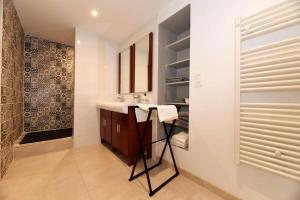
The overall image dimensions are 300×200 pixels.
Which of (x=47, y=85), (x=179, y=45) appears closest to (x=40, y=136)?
(x=47, y=85)

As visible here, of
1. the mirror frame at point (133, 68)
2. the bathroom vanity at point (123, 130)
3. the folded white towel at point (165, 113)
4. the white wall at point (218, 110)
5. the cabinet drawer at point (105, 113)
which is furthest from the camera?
the cabinet drawer at point (105, 113)

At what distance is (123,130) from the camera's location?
2086mm

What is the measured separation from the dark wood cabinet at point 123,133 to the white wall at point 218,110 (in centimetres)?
71

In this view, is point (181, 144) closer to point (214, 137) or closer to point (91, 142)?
point (214, 137)

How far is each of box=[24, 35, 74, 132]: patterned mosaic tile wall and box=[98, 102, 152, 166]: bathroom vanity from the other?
5.11ft

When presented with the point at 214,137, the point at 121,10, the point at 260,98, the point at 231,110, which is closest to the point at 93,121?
the point at 121,10

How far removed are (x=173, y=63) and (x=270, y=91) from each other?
4.17 feet

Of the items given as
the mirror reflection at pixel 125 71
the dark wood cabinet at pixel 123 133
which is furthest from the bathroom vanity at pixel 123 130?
the mirror reflection at pixel 125 71

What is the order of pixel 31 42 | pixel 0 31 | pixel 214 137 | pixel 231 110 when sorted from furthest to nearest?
pixel 31 42 → pixel 0 31 → pixel 214 137 → pixel 231 110

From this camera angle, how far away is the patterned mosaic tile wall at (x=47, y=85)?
10.1ft

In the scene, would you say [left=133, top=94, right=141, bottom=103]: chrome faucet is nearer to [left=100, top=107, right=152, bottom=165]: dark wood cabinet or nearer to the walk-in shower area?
[left=100, top=107, right=152, bottom=165]: dark wood cabinet

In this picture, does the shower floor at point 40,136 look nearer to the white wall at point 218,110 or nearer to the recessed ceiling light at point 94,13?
the recessed ceiling light at point 94,13

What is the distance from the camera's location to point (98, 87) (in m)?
2.96

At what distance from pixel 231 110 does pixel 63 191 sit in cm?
181
